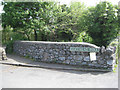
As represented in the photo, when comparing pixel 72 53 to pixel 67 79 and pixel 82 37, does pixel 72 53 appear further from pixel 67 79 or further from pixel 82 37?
pixel 82 37

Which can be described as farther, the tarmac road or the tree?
the tree

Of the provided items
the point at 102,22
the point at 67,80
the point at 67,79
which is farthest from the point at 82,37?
the point at 67,80

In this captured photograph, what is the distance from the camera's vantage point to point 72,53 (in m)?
8.39

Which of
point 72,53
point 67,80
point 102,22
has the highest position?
point 102,22

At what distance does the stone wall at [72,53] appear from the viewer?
7602mm

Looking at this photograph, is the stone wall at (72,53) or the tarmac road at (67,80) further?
the stone wall at (72,53)

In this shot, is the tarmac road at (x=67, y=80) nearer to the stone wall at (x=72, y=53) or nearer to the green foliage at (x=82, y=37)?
the stone wall at (x=72, y=53)

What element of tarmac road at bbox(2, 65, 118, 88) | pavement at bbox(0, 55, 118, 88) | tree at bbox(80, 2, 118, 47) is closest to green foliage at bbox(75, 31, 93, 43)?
tree at bbox(80, 2, 118, 47)

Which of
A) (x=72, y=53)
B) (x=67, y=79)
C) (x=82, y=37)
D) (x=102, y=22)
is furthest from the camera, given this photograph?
(x=82, y=37)

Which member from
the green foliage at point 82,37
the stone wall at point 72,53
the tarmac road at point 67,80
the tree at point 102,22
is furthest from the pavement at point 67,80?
the green foliage at point 82,37

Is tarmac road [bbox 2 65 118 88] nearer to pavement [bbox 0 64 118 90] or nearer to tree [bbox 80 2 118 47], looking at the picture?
pavement [bbox 0 64 118 90]

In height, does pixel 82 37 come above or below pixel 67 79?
above

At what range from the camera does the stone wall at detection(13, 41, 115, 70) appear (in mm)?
7602

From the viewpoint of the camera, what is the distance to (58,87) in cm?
533
